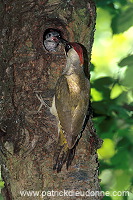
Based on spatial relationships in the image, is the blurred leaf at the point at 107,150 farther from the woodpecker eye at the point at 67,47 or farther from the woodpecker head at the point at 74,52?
the woodpecker eye at the point at 67,47

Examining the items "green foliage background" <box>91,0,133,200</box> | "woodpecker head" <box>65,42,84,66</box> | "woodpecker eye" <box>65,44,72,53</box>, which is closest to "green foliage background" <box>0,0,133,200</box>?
"green foliage background" <box>91,0,133,200</box>

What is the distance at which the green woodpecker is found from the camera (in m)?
2.20

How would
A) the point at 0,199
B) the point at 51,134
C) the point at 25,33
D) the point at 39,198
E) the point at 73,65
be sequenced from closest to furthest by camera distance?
1. the point at 39,198
2. the point at 51,134
3. the point at 25,33
4. the point at 73,65
5. the point at 0,199

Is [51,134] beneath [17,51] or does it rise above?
beneath

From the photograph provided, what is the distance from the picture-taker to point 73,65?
2547mm

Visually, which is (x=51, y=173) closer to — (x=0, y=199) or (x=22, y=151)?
(x=22, y=151)

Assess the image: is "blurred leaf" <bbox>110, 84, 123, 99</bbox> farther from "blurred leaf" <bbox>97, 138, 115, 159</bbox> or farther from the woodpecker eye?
the woodpecker eye

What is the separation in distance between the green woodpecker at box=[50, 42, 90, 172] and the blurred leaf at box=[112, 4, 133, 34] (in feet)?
2.56

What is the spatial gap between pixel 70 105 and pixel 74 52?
41 centimetres

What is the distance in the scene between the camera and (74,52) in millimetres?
2543

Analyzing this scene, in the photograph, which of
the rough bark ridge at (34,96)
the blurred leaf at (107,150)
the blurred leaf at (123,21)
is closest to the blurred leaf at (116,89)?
the blurred leaf at (107,150)

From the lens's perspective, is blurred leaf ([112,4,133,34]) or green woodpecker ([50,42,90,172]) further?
blurred leaf ([112,4,133,34])

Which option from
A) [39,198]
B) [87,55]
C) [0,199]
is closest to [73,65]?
[87,55]

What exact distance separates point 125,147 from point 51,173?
1.29 m
